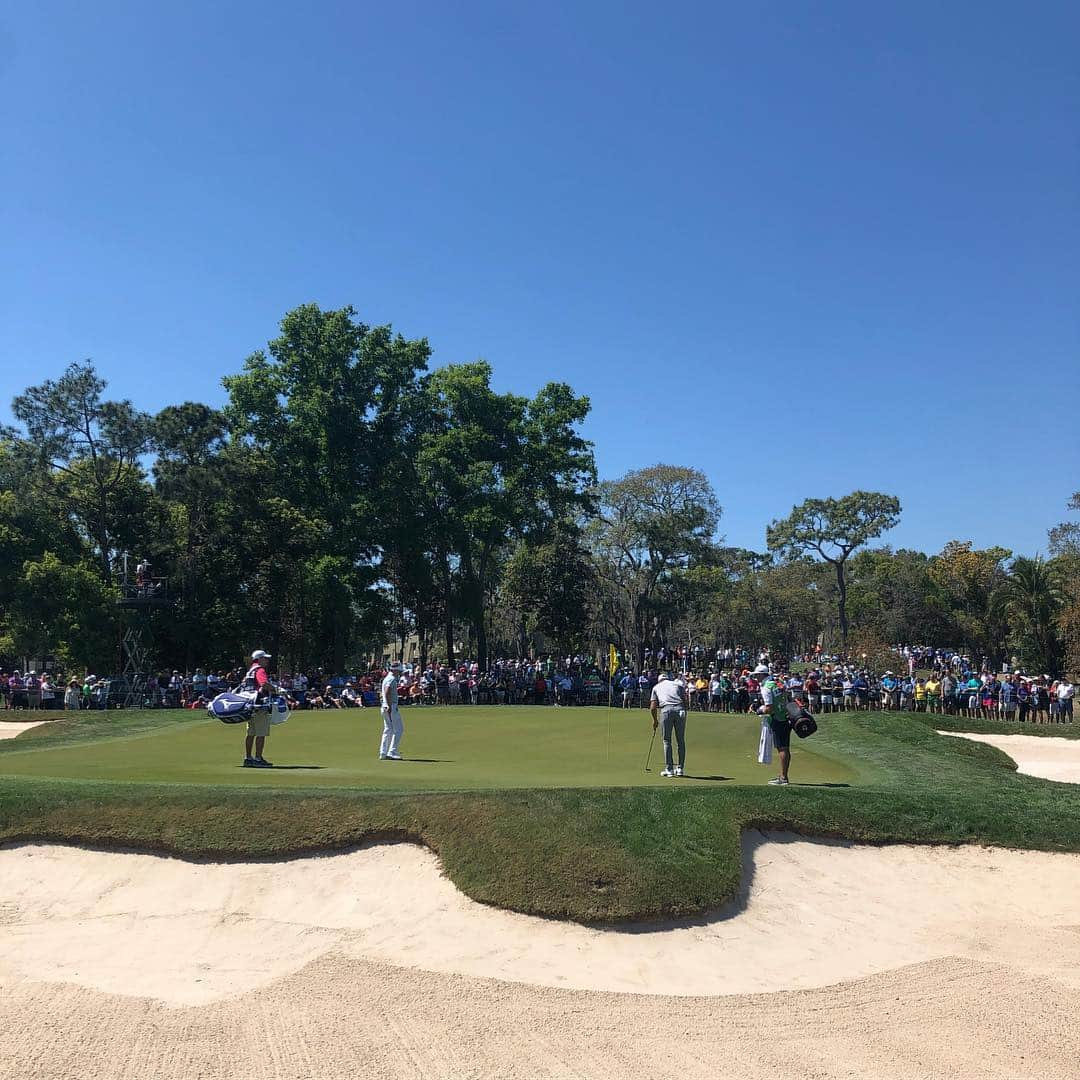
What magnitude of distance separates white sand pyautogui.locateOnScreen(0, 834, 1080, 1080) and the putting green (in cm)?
262

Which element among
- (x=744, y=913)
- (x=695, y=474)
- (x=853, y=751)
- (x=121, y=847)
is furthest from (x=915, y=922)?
(x=695, y=474)

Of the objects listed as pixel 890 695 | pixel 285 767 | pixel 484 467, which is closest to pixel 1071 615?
pixel 890 695

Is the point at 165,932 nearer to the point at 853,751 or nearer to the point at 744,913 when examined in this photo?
the point at 744,913

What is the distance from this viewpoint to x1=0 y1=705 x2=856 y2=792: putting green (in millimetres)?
13805

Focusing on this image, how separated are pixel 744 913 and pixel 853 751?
1187cm

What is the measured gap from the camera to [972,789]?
15086mm

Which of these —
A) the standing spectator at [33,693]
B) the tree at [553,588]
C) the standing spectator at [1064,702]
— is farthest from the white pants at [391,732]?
the tree at [553,588]

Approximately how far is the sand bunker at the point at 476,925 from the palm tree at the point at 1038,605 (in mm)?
40791

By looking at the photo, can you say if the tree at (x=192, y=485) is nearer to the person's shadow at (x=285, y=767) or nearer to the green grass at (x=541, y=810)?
the green grass at (x=541, y=810)

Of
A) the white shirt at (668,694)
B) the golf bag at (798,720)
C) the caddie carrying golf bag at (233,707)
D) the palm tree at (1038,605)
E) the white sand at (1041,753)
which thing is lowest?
the white sand at (1041,753)

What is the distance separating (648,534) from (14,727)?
143 feet

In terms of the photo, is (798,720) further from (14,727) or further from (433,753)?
(14,727)

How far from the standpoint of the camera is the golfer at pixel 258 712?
48.1 ft

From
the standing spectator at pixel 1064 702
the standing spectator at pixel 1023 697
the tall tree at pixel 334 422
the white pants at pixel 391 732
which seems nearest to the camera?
the white pants at pixel 391 732
